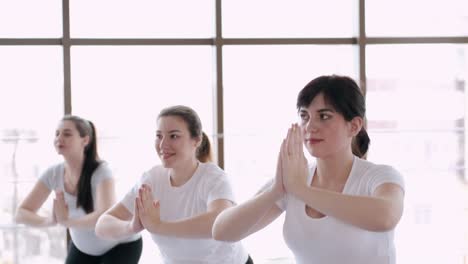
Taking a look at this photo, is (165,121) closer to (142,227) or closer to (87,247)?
(142,227)

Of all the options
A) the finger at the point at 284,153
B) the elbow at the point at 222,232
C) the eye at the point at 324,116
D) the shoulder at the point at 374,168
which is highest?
the eye at the point at 324,116

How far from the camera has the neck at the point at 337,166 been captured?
206cm

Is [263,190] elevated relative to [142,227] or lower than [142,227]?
elevated

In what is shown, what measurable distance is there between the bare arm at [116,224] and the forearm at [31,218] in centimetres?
83

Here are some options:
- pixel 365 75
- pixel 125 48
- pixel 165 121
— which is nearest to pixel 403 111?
pixel 365 75

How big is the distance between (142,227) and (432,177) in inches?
105

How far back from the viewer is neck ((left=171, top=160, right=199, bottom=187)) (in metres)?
2.83

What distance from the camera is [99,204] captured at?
3.43 meters

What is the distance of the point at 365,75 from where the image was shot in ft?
14.7

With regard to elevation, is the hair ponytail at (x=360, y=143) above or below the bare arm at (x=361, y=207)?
above
